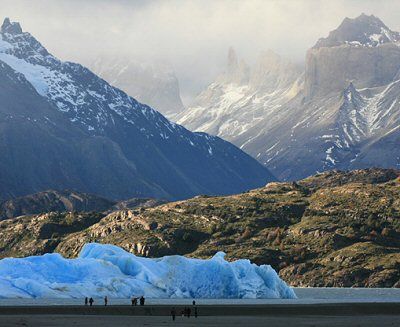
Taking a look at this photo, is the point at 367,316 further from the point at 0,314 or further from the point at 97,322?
the point at 0,314

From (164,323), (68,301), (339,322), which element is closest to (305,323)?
(339,322)

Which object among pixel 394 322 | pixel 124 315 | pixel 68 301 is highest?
pixel 68 301

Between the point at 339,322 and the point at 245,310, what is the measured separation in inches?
1331

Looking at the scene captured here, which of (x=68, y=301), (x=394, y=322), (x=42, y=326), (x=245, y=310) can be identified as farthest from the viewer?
(x=68, y=301)

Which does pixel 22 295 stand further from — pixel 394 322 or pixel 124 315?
pixel 394 322

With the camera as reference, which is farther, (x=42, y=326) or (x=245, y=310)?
(x=245, y=310)

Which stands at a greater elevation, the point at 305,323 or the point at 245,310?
the point at 245,310

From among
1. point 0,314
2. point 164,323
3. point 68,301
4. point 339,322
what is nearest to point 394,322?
point 339,322

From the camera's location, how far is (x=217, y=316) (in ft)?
487

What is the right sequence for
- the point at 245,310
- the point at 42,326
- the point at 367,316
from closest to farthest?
the point at 42,326 → the point at 367,316 → the point at 245,310

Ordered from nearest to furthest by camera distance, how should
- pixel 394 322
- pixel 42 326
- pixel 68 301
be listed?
pixel 42 326
pixel 394 322
pixel 68 301

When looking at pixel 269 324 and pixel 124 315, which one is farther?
pixel 124 315

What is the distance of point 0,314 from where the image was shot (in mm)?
145125

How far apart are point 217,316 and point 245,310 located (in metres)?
12.4
